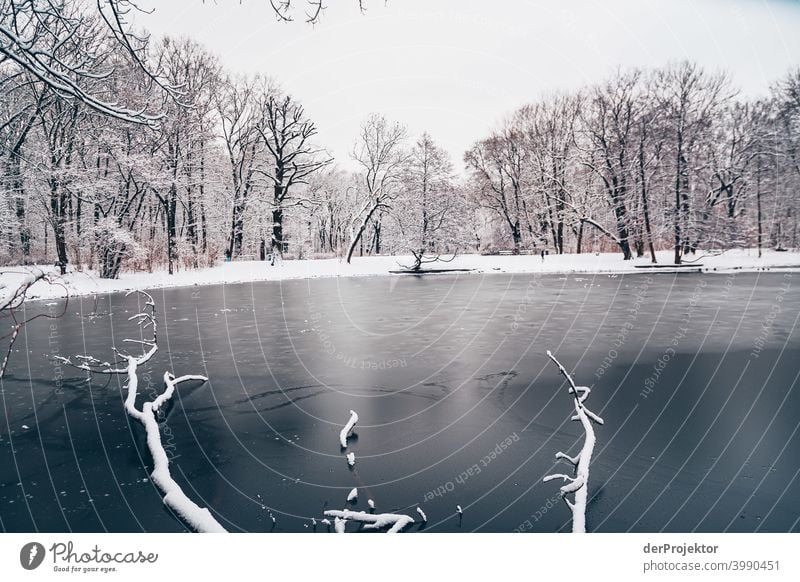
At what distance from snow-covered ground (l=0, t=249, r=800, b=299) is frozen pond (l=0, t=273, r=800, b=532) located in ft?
46.3

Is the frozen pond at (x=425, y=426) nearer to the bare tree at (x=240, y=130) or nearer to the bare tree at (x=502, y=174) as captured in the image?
the bare tree at (x=240, y=130)

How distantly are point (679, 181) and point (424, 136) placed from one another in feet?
51.2

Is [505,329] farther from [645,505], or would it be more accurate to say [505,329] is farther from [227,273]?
[227,273]

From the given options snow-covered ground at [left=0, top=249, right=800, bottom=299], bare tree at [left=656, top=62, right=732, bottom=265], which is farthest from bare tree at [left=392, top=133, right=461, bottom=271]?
bare tree at [left=656, top=62, right=732, bottom=265]

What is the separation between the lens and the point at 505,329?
11688 millimetres

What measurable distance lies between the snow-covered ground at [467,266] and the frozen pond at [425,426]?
14114 mm

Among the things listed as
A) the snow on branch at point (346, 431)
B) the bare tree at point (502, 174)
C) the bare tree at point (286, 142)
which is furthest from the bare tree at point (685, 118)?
the snow on branch at point (346, 431)

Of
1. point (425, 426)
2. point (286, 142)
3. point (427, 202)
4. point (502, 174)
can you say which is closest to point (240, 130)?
point (286, 142)

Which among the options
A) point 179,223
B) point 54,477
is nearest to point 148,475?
point 54,477

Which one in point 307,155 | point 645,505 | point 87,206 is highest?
point 307,155

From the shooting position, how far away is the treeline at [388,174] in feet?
70.8

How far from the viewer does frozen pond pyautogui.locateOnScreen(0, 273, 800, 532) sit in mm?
3732

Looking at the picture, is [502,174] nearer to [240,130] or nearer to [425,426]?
[240,130]

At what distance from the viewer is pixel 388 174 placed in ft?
110
